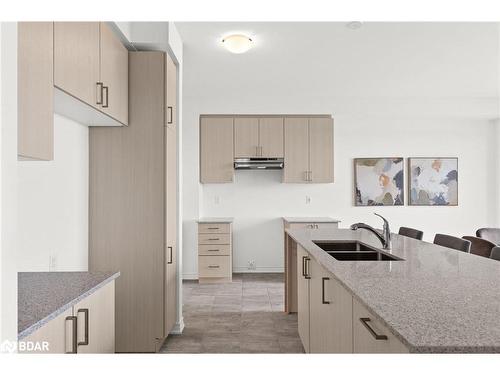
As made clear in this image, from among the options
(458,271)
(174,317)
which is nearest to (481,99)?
(458,271)

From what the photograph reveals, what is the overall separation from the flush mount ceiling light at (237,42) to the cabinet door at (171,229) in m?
0.95

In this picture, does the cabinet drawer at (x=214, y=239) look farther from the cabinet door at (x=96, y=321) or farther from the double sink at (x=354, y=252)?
the cabinet door at (x=96, y=321)

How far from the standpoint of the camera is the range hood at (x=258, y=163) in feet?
17.9

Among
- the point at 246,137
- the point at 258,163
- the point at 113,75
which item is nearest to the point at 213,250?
the point at 258,163

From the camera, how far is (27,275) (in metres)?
1.69

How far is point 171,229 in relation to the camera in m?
2.97

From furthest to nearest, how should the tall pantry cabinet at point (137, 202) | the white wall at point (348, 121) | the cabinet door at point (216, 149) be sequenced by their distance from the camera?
1. the cabinet door at point (216, 149)
2. the white wall at point (348, 121)
3. the tall pantry cabinet at point (137, 202)

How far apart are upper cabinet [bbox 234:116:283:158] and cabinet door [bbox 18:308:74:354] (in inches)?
170

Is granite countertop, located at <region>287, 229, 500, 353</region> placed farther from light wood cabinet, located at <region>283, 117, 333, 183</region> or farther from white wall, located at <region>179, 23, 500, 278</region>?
light wood cabinet, located at <region>283, 117, 333, 183</region>

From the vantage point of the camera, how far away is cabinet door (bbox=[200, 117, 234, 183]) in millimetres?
5465

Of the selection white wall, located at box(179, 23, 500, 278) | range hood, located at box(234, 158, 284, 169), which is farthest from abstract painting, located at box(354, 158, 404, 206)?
range hood, located at box(234, 158, 284, 169)

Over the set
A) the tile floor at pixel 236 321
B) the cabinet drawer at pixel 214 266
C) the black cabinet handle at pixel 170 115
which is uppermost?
the black cabinet handle at pixel 170 115

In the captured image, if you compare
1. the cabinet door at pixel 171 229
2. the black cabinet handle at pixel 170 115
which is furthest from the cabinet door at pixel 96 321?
the black cabinet handle at pixel 170 115
